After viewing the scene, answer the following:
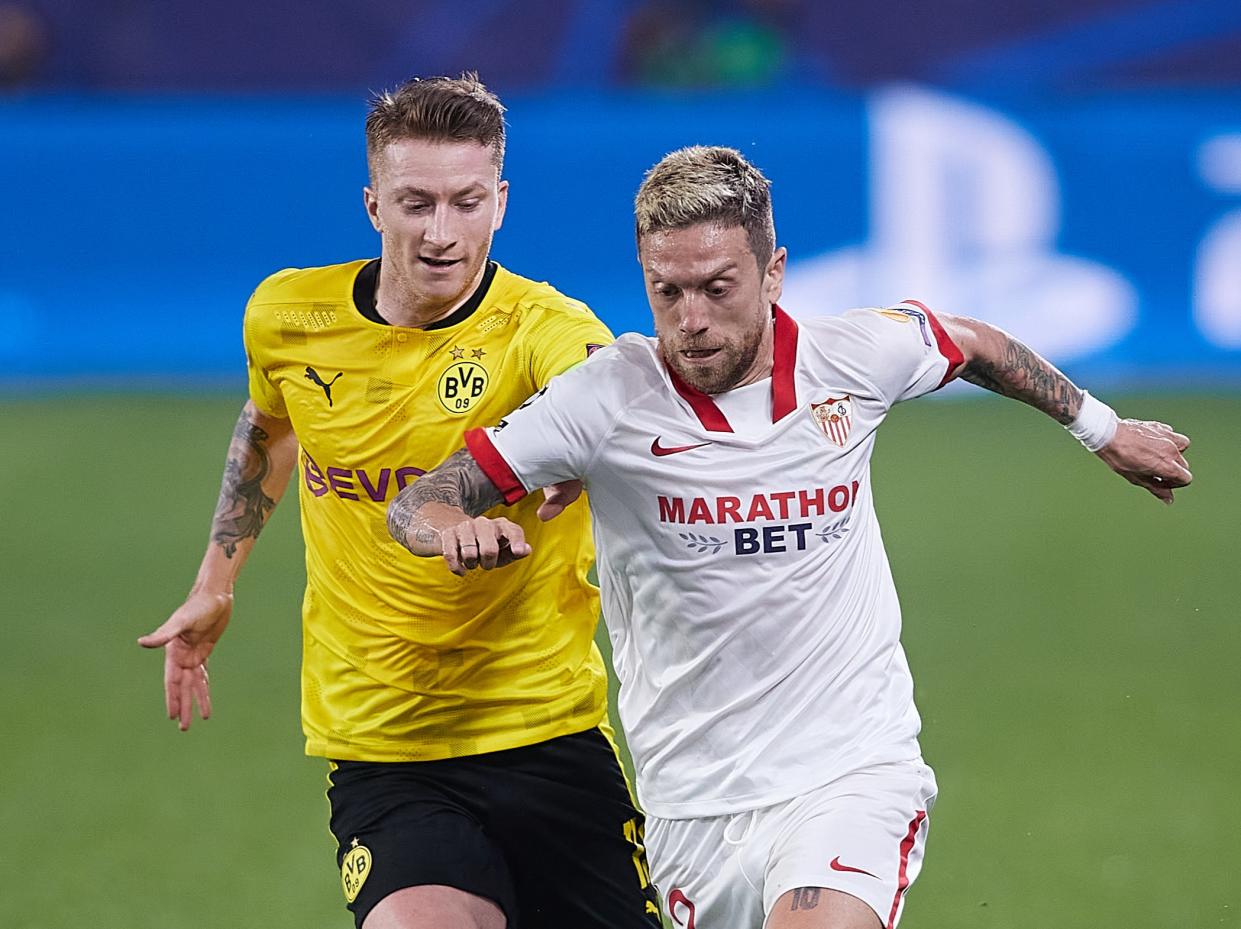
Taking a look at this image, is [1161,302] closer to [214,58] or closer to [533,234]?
[533,234]

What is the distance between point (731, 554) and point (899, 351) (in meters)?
0.67

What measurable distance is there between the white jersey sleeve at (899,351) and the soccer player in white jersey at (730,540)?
4cm

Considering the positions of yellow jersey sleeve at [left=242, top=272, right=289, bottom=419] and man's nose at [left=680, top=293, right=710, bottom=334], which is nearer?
man's nose at [left=680, top=293, right=710, bottom=334]

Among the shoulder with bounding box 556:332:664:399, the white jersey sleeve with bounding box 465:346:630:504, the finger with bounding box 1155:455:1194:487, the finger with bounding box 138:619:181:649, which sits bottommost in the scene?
the finger with bounding box 138:619:181:649

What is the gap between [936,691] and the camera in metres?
8.14

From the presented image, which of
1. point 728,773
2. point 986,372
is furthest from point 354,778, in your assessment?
point 986,372

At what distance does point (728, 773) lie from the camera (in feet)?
13.7

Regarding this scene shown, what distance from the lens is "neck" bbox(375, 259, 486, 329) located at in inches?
183

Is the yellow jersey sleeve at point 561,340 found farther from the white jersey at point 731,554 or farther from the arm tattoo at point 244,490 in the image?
the arm tattoo at point 244,490

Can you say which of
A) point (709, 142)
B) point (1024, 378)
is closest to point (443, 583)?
point (1024, 378)

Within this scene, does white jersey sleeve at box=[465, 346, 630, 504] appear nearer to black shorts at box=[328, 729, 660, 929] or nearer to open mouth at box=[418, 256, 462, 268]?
open mouth at box=[418, 256, 462, 268]

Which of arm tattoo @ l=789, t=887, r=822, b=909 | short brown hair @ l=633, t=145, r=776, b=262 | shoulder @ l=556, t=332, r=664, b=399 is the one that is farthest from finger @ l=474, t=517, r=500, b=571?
arm tattoo @ l=789, t=887, r=822, b=909

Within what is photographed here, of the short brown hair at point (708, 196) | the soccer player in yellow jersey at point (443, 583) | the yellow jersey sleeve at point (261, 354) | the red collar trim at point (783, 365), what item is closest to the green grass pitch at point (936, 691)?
the soccer player in yellow jersey at point (443, 583)

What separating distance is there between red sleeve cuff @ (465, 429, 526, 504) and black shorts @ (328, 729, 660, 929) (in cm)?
85
